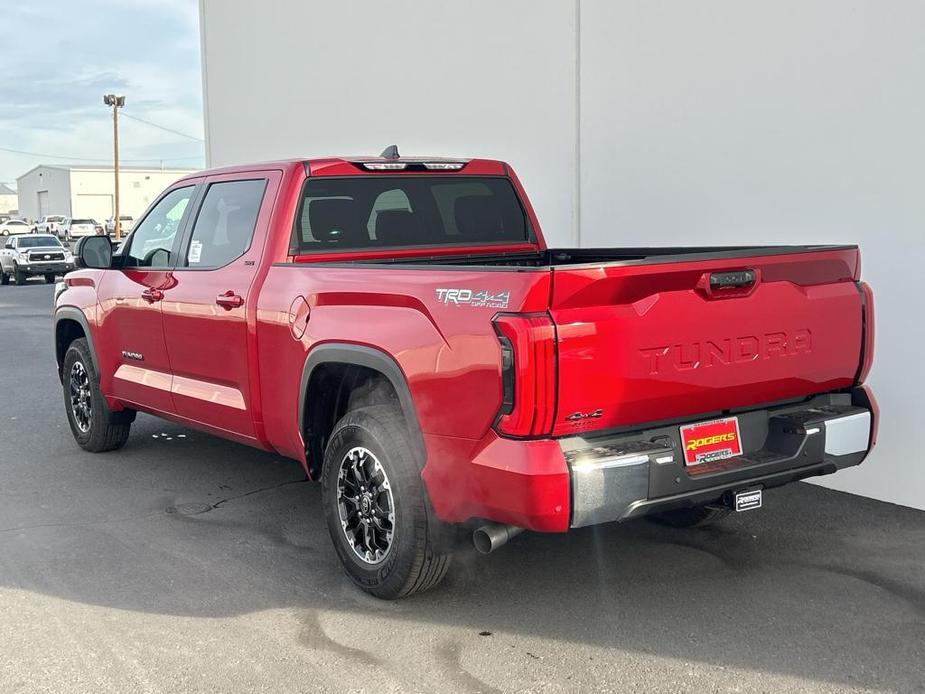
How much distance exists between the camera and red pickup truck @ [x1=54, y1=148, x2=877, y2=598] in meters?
3.65

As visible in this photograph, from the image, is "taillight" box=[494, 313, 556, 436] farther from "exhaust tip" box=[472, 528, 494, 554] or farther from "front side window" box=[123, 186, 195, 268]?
"front side window" box=[123, 186, 195, 268]

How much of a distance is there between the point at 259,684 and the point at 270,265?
221cm

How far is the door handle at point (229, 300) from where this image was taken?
208 inches

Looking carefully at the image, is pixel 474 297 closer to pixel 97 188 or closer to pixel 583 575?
pixel 583 575

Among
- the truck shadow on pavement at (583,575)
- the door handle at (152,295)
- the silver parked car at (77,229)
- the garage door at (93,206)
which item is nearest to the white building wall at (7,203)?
the garage door at (93,206)

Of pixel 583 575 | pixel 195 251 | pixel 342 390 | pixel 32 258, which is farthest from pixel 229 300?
pixel 32 258

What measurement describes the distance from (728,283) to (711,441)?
2.07 feet

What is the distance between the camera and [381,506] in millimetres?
4410

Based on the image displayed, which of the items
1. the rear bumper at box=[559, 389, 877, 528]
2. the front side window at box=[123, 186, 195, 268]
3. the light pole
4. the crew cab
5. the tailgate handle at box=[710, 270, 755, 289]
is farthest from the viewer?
the light pole

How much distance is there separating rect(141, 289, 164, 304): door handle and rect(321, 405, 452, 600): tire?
198cm

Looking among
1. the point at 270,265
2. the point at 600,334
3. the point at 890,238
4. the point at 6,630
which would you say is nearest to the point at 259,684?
the point at 6,630

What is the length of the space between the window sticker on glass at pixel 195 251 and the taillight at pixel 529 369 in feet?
9.23

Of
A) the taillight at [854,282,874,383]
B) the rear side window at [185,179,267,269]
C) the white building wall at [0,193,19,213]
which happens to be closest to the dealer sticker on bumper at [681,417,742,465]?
the taillight at [854,282,874,383]

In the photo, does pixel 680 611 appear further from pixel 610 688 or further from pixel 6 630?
pixel 6 630
